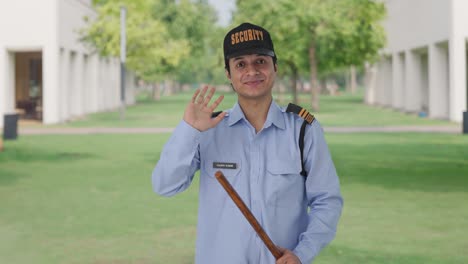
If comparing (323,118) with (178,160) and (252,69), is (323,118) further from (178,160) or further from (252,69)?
(178,160)

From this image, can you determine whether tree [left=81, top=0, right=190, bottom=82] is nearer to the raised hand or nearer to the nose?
the nose

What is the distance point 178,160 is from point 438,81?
36.9m

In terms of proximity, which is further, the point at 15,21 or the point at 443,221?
the point at 15,21

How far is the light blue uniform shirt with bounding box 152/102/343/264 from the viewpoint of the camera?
10.5 feet

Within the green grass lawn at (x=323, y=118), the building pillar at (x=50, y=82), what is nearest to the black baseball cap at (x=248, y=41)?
the green grass lawn at (x=323, y=118)

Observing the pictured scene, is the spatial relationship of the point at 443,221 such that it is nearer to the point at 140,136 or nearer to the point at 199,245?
the point at 199,245

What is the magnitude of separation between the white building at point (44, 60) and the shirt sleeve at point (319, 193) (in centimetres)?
3320

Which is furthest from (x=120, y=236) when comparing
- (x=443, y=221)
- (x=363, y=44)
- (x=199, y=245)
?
(x=363, y=44)

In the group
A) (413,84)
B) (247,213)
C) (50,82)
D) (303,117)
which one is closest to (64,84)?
(50,82)

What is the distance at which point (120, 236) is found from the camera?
371 inches

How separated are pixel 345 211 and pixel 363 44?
33.8 meters

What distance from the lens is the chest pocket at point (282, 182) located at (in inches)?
126

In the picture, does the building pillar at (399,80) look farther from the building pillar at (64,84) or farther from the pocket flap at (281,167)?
the pocket flap at (281,167)

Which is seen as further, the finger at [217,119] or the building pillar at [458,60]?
the building pillar at [458,60]
